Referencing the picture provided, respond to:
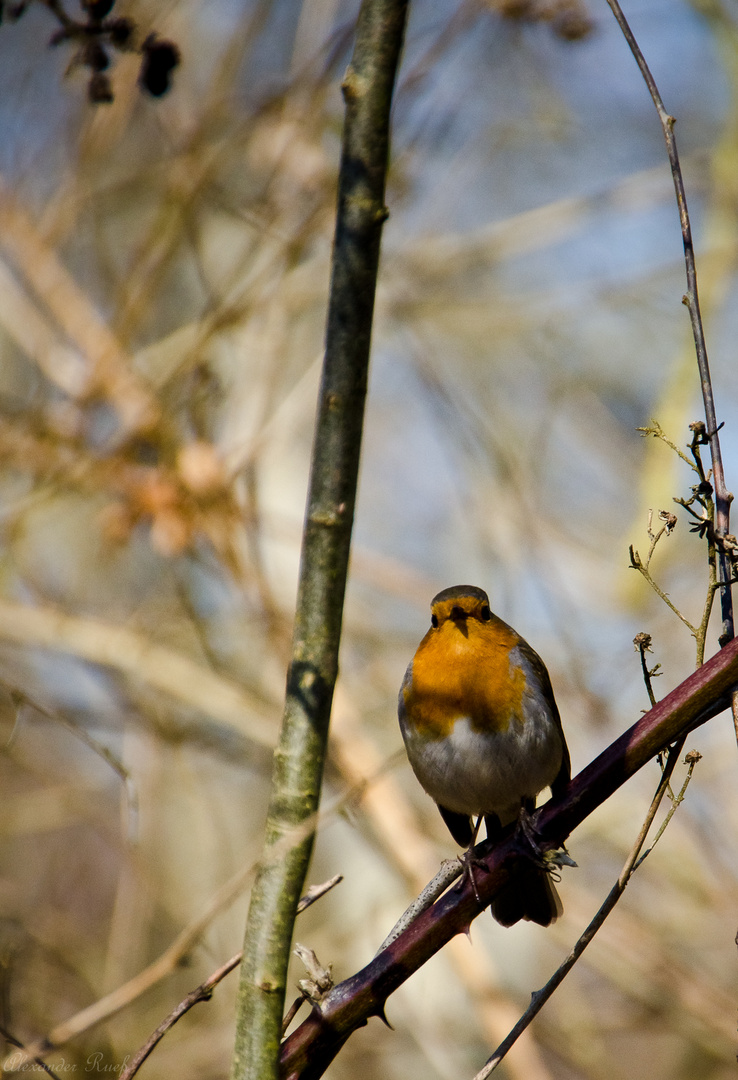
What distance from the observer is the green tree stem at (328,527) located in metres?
1.13

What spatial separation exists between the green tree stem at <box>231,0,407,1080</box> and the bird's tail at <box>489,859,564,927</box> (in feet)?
5.43

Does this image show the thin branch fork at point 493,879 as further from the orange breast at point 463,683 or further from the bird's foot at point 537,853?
the orange breast at point 463,683

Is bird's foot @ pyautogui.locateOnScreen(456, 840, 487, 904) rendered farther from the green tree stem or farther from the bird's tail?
the bird's tail

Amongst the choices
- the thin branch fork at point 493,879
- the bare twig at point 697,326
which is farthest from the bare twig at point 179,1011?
the bare twig at point 697,326

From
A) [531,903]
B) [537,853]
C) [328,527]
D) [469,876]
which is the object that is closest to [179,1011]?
[469,876]

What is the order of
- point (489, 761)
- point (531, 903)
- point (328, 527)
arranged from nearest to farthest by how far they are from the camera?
1. point (328, 527)
2. point (489, 761)
3. point (531, 903)

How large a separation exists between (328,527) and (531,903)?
6.71 feet

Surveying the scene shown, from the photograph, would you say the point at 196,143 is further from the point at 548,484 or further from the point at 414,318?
the point at 548,484

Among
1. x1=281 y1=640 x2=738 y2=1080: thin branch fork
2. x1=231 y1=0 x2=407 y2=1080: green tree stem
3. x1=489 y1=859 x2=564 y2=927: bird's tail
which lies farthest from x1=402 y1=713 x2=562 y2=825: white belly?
x1=231 y1=0 x2=407 y2=1080: green tree stem

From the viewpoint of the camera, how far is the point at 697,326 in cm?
138

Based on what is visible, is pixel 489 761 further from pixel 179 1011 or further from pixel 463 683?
pixel 179 1011

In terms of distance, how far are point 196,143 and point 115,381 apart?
1.01 m

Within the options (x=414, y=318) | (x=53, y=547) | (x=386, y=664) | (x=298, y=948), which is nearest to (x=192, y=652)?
(x=386, y=664)

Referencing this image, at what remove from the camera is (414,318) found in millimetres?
4301
